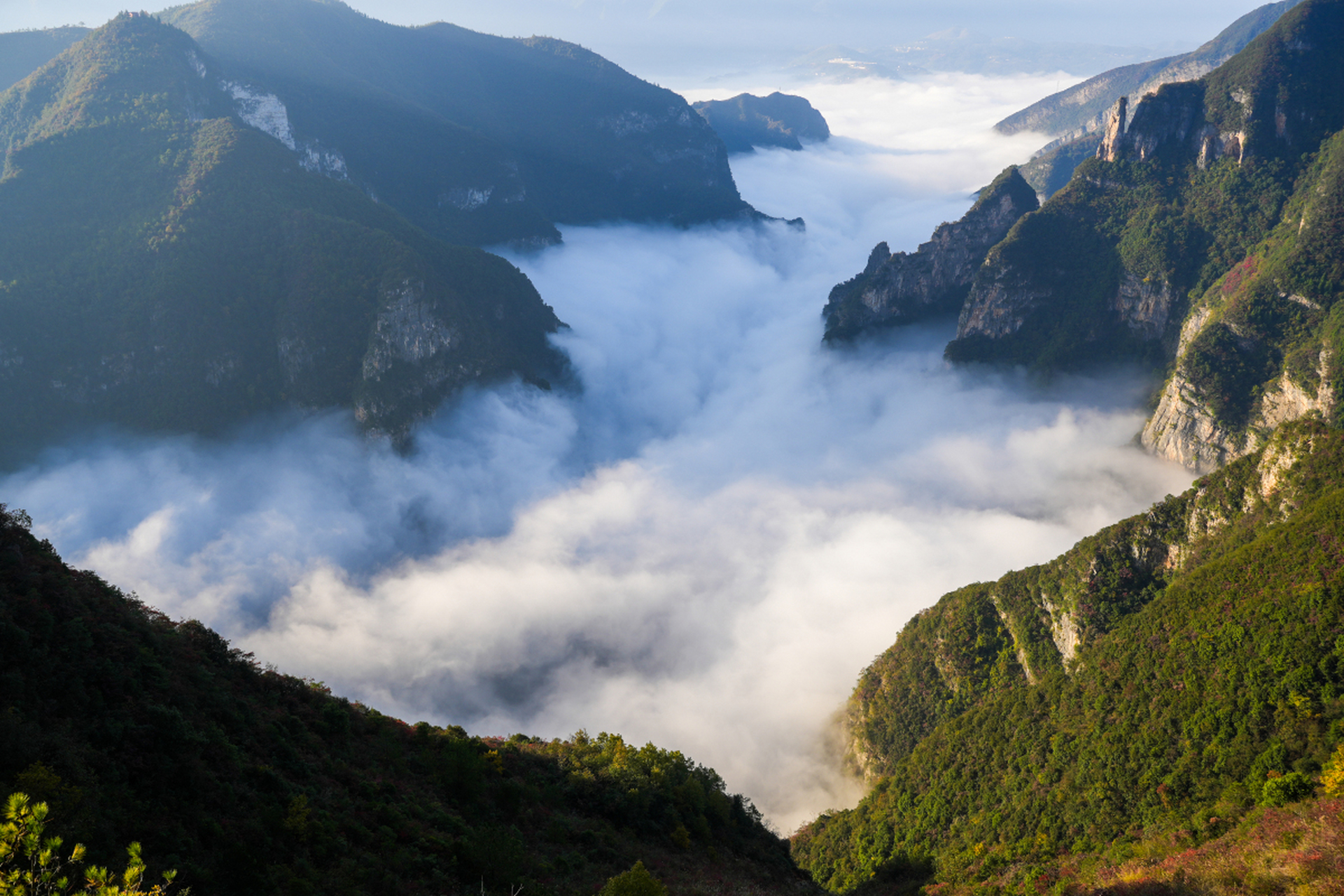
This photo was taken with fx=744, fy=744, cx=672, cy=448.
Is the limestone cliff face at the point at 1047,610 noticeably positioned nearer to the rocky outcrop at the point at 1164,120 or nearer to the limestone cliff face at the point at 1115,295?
the limestone cliff face at the point at 1115,295

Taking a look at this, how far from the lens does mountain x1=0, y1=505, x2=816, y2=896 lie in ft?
93.4

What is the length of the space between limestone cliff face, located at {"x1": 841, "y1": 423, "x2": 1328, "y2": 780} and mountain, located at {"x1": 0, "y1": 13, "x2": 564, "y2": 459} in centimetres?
11961

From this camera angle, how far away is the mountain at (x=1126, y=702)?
5888cm

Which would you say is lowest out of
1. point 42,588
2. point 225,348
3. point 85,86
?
point 42,588

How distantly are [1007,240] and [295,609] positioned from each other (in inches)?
7441

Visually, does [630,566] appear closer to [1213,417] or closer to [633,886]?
[1213,417]

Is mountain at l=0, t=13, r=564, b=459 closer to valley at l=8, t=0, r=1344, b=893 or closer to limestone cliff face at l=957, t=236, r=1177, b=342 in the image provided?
valley at l=8, t=0, r=1344, b=893

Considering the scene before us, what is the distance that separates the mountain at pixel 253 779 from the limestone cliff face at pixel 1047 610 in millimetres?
58064

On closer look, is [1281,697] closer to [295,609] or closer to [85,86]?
[295,609]

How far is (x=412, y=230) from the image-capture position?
192m

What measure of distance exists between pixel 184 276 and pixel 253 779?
516ft

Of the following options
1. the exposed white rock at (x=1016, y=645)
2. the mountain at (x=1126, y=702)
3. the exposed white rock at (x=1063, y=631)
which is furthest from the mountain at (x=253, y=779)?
the exposed white rock at (x=1016, y=645)

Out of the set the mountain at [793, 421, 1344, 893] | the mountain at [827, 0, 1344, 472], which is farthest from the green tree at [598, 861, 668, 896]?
the mountain at [827, 0, 1344, 472]


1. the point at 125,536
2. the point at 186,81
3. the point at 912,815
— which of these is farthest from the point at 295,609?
the point at 186,81
